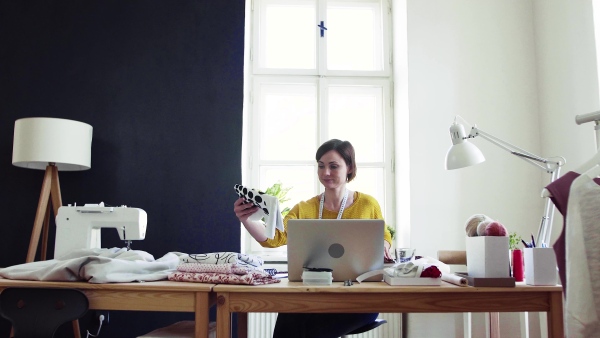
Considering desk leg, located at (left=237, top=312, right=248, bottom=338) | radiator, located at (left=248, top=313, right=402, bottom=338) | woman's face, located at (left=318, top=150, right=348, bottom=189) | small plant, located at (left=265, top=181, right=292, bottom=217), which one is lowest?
radiator, located at (left=248, top=313, right=402, bottom=338)

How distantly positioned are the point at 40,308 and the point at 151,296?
36cm

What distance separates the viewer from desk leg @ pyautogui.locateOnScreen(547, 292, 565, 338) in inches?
62.0

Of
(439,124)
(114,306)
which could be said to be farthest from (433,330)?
(114,306)

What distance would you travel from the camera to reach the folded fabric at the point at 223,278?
164 cm

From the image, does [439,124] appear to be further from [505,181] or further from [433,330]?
[433,330]

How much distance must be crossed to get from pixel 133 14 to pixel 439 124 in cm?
221

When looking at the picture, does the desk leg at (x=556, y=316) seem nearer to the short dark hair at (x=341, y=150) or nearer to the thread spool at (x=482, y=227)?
the thread spool at (x=482, y=227)

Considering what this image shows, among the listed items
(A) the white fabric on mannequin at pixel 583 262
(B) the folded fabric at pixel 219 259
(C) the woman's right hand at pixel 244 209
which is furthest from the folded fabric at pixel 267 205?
(A) the white fabric on mannequin at pixel 583 262

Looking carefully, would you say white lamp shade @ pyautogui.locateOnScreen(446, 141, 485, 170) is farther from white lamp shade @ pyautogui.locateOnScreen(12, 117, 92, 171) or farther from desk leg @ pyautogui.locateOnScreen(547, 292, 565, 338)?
white lamp shade @ pyautogui.locateOnScreen(12, 117, 92, 171)

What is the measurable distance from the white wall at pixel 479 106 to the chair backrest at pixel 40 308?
2173 mm

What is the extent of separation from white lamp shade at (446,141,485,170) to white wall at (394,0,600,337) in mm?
1144

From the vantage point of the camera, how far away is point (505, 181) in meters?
3.31

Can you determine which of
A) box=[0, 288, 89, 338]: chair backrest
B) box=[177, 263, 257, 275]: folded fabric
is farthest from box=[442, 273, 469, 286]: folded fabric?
box=[0, 288, 89, 338]: chair backrest

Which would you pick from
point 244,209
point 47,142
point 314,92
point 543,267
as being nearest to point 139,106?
point 47,142
